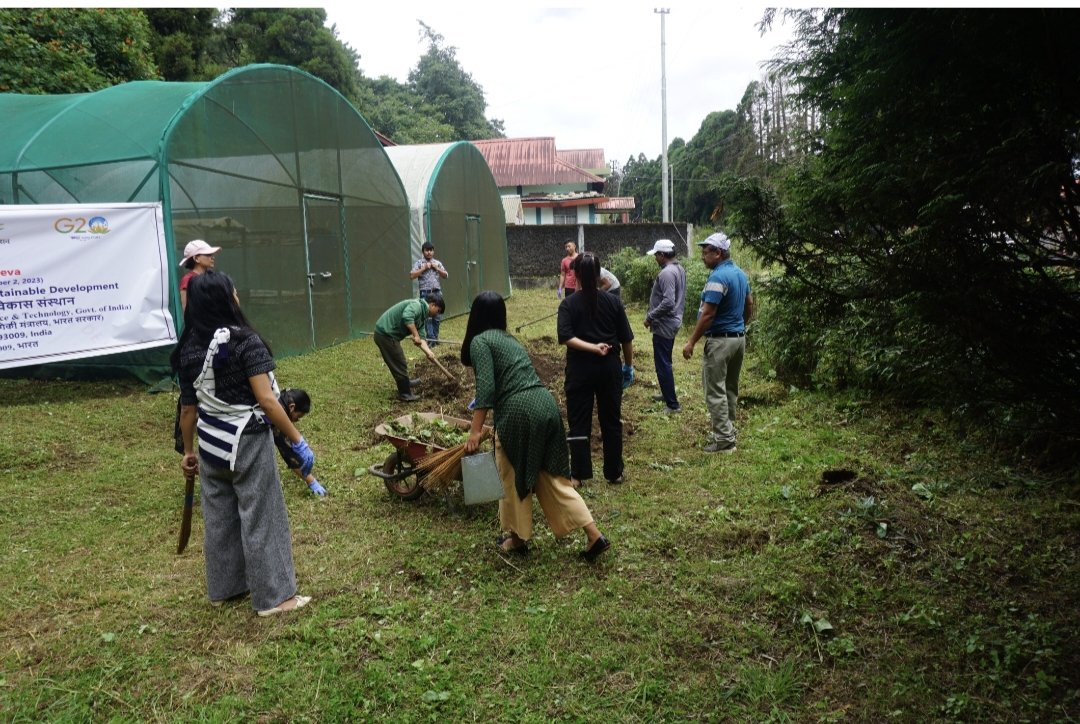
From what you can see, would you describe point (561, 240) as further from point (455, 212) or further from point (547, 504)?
point (547, 504)

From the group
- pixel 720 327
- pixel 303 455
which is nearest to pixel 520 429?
pixel 303 455

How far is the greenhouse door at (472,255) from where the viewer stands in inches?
692

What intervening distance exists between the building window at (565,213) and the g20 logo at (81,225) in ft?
106

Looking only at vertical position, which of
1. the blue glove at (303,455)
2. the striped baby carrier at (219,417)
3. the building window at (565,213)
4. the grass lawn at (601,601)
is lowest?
the grass lawn at (601,601)

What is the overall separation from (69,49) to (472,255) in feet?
30.5

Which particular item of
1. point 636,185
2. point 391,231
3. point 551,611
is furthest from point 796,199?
point 636,185

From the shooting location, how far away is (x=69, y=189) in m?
8.42

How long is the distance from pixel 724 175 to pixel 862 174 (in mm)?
1009

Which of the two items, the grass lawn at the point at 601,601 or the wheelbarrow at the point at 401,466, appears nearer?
the grass lawn at the point at 601,601

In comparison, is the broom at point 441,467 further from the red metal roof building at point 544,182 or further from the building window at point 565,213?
the building window at point 565,213

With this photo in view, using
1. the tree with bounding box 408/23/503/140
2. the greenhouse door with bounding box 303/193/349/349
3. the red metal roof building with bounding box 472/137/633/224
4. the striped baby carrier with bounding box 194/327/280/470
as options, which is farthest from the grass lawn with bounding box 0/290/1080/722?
the tree with bounding box 408/23/503/140

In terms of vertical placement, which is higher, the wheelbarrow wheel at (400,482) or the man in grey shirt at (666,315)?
the man in grey shirt at (666,315)

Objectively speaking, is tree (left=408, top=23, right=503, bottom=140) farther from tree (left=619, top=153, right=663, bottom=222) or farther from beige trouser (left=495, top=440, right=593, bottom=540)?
beige trouser (left=495, top=440, right=593, bottom=540)

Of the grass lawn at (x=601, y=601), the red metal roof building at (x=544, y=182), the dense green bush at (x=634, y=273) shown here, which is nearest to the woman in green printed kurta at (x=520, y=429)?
the grass lawn at (x=601, y=601)
